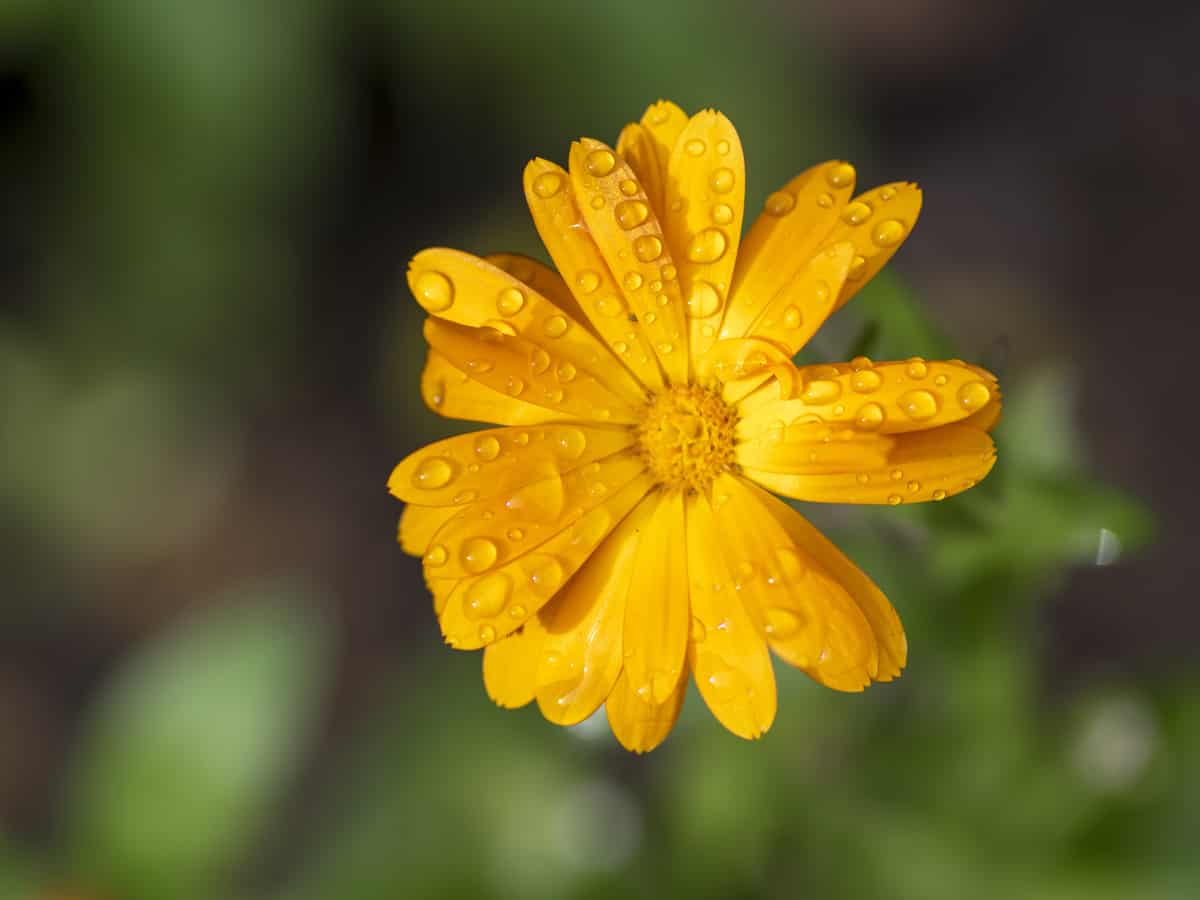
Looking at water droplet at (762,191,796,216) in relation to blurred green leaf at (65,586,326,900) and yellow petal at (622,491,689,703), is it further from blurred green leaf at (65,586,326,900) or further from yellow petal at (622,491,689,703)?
blurred green leaf at (65,586,326,900)

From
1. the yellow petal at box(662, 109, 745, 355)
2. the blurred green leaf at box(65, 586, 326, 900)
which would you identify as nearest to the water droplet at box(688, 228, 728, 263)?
the yellow petal at box(662, 109, 745, 355)

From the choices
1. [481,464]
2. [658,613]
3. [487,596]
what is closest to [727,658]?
[658,613]

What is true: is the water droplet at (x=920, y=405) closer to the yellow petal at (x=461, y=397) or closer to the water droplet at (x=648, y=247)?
the water droplet at (x=648, y=247)

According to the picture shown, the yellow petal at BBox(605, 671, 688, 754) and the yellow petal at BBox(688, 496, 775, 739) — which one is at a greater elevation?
the yellow petal at BBox(688, 496, 775, 739)

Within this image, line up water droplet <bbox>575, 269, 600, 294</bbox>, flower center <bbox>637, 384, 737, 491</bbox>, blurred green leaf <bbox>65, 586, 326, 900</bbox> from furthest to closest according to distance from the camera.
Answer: blurred green leaf <bbox>65, 586, 326, 900</bbox>
flower center <bbox>637, 384, 737, 491</bbox>
water droplet <bbox>575, 269, 600, 294</bbox>

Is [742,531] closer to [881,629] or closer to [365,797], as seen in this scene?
[881,629]

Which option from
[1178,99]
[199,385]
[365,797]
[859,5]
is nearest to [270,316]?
[199,385]
